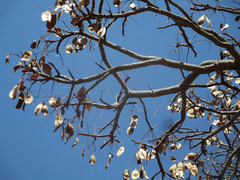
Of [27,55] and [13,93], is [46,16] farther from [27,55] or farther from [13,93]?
[13,93]

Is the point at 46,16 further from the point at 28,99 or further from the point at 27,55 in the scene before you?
the point at 28,99

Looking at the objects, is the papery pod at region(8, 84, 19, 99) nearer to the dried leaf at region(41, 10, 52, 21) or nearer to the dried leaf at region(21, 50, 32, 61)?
the dried leaf at region(21, 50, 32, 61)

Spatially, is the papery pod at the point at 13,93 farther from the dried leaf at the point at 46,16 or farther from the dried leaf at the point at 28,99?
the dried leaf at the point at 46,16

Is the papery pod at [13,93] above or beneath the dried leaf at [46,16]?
beneath

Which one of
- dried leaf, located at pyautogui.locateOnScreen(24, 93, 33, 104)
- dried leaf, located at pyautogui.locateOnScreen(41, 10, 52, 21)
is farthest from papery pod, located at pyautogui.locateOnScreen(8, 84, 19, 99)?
dried leaf, located at pyautogui.locateOnScreen(41, 10, 52, 21)

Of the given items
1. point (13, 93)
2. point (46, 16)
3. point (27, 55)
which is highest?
point (46, 16)

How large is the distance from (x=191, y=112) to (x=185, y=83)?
28 centimetres

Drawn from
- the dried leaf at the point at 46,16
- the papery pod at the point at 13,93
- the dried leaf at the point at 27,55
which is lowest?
the papery pod at the point at 13,93

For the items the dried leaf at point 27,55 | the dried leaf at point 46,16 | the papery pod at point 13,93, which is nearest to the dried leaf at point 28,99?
the papery pod at point 13,93

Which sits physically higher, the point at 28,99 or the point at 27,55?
the point at 27,55

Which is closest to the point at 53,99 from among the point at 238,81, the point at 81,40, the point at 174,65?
the point at 81,40

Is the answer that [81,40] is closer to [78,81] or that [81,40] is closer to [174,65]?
[78,81]

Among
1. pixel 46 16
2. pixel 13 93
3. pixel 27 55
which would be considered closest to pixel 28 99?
pixel 13 93

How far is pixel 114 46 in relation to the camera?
3.66ft
